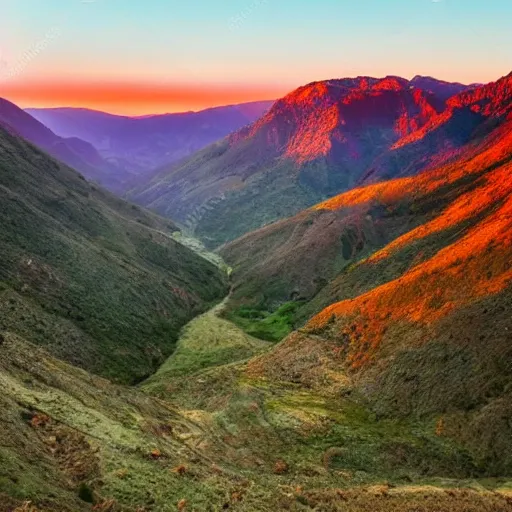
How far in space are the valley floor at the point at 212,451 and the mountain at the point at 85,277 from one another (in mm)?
20777

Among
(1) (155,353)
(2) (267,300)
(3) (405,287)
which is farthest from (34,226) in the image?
(3) (405,287)

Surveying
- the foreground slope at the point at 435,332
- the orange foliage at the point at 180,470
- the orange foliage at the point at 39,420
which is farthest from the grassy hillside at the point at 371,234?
the orange foliage at the point at 39,420

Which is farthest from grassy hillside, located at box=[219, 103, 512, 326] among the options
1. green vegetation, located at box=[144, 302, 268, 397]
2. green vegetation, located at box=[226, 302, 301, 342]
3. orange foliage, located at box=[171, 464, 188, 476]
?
orange foliage, located at box=[171, 464, 188, 476]

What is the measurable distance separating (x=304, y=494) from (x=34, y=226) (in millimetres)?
91110

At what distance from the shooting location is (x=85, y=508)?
25.6 m

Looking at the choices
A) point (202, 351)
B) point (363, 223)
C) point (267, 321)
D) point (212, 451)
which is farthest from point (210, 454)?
point (363, 223)

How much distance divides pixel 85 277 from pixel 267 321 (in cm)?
4053

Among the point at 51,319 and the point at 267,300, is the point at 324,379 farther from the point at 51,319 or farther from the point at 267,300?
the point at 267,300

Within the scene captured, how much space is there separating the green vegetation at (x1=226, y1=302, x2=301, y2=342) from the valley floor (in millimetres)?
37246

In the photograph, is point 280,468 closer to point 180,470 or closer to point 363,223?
point 180,470

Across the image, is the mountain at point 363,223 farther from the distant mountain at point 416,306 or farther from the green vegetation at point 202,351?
the green vegetation at point 202,351

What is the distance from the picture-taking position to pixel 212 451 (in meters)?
44.7

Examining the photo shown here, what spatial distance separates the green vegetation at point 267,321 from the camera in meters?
110

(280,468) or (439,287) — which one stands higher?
(439,287)
